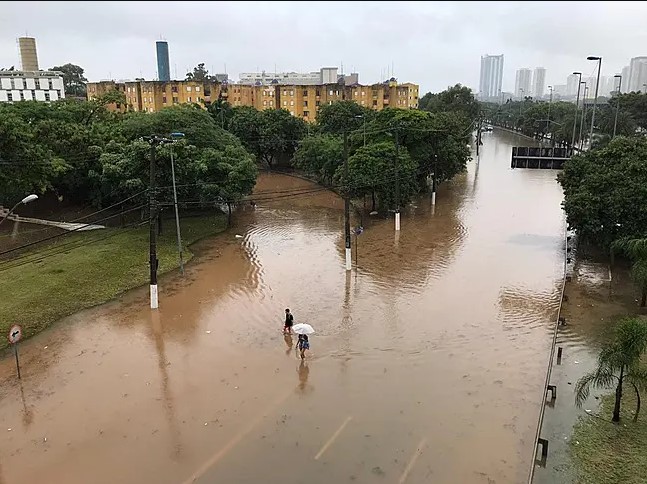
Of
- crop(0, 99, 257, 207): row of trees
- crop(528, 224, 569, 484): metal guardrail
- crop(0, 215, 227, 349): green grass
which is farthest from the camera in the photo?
crop(0, 99, 257, 207): row of trees

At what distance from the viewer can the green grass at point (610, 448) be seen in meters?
10.1

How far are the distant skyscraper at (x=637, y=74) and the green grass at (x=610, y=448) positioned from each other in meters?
70.4

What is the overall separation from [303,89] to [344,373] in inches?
2590

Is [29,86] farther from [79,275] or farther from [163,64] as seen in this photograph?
[79,275]

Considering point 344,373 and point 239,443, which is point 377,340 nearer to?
point 344,373

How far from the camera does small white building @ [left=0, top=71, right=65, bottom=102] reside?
85.6m

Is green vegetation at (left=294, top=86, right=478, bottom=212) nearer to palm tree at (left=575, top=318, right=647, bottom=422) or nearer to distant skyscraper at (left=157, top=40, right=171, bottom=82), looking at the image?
palm tree at (left=575, top=318, right=647, bottom=422)

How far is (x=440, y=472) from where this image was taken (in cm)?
1033

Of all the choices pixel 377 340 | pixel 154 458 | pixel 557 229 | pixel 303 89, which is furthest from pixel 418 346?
pixel 303 89

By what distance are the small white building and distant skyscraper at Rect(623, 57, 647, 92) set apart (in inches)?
3375

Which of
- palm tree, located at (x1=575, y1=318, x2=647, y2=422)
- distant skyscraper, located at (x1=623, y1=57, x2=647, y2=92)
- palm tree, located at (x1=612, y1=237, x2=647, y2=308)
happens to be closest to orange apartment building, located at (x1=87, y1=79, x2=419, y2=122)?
distant skyscraper, located at (x1=623, y1=57, x2=647, y2=92)

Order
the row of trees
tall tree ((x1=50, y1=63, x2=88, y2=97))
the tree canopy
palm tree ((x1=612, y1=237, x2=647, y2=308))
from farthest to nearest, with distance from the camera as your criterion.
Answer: tall tree ((x1=50, y1=63, x2=88, y2=97)), the row of trees, the tree canopy, palm tree ((x1=612, y1=237, x2=647, y2=308))

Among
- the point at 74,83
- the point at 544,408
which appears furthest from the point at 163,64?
the point at 544,408

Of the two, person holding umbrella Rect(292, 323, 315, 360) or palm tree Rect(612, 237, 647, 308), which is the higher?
palm tree Rect(612, 237, 647, 308)
